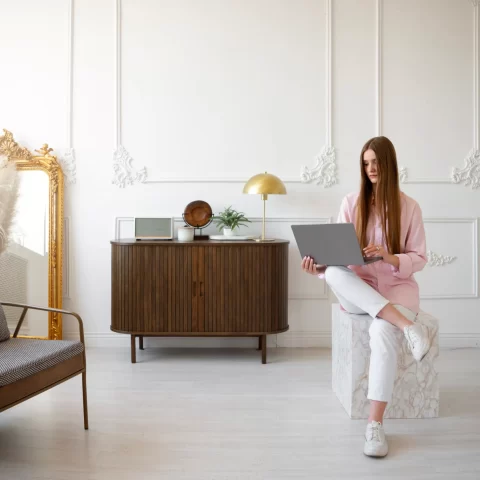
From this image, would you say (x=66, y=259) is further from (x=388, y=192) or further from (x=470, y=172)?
(x=470, y=172)

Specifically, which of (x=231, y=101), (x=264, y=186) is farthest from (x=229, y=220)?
(x=231, y=101)

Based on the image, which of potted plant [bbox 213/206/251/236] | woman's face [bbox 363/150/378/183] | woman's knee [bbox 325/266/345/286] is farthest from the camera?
potted plant [bbox 213/206/251/236]

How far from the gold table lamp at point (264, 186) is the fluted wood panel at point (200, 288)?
0.26 metres

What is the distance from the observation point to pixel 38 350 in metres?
2.31

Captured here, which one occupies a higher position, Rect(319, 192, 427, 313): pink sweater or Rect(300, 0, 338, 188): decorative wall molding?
Rect(300, 0, 338, 188): decorative wall molding

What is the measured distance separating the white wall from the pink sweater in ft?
4.71

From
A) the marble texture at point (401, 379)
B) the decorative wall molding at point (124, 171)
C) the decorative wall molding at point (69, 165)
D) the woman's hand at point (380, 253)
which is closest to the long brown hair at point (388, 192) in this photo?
the woman's hand at point (380, 253)

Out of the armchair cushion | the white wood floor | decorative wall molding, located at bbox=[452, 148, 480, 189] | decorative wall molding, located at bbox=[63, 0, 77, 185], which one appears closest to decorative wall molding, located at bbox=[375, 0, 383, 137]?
decorative wall molding, located at bbox=[452, 148, 480, 189]

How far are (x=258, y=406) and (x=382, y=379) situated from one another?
76 cm

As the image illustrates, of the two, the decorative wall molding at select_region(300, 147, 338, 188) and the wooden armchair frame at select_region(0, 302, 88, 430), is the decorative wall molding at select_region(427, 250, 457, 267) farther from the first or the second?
the wooden armchair frame at select_region(0, 302, 88, 430)

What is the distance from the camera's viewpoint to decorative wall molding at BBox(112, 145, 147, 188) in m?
4.17

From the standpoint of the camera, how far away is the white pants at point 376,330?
2.35 m

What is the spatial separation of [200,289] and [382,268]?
1.42m

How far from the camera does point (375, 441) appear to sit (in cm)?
222
